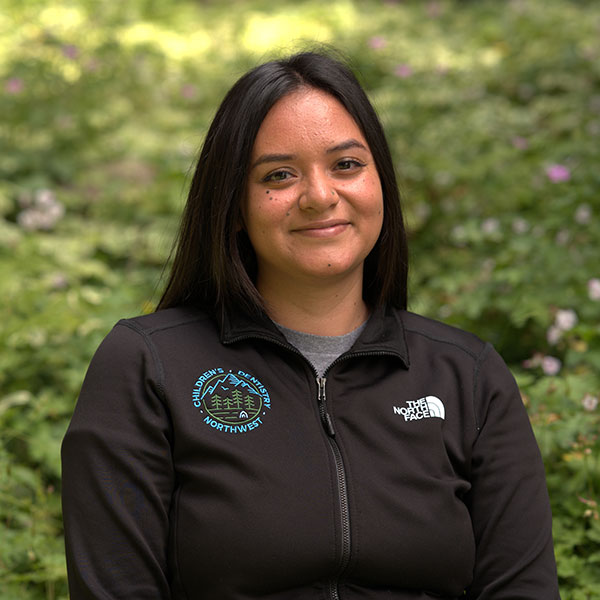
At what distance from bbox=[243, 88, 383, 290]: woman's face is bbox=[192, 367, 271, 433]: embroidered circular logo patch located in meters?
0.30

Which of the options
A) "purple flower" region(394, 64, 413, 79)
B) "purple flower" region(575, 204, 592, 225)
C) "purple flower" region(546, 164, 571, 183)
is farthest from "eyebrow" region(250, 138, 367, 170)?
"purple flower" region(394, 64, 413, 79)

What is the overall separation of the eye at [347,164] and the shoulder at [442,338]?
0.46 metres

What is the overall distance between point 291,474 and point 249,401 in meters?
0.20

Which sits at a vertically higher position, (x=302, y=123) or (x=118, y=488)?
(x=302, y=123)

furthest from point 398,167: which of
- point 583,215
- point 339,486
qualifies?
point 339,486

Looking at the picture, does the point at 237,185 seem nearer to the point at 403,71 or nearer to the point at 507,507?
the point at 507,507

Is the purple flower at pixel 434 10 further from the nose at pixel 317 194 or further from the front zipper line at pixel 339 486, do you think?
the front zipper line at pixel 339 486

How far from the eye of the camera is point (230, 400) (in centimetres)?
192

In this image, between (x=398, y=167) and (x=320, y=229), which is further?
(x=398, y=167)

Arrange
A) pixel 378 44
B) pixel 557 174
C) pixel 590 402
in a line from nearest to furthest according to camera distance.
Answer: pixel 590 402 → pixel 557 174 → pixel 378 44

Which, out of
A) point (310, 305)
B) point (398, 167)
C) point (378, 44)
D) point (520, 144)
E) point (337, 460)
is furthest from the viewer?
point (378, 44)

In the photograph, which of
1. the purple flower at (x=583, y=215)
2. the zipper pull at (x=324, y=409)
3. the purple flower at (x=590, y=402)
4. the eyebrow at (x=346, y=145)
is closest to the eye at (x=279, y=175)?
the eyebrow at (x=346, y=145)

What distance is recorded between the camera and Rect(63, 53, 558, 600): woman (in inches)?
71.1

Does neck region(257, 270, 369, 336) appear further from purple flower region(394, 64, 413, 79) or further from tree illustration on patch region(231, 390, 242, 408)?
purple flower region(394, 64, 413, 79)
